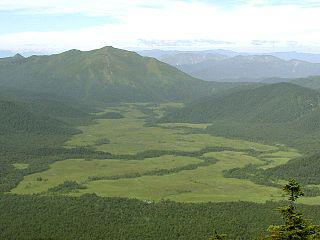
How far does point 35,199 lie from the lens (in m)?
175

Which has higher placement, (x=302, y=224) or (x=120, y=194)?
(x=302, y=224)

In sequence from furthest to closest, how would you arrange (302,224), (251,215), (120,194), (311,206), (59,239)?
(120,194), (311,206), (251,215), (59,239), (302,224)

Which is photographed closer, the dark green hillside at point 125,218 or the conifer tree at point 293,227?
the conifer tree at point 293,227

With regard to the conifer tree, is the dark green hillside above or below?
below

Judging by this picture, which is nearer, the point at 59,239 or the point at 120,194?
the point at 59,239

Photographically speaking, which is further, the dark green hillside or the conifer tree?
the dark green hillside

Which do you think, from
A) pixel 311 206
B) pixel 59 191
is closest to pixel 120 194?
pixel 59 191

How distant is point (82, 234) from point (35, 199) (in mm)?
41108

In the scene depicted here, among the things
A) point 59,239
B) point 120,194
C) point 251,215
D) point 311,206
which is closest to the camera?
point 59,239

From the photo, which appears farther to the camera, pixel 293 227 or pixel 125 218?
pixel 125 218

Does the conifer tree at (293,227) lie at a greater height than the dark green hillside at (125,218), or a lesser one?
greater

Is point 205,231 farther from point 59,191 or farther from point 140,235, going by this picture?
point 59,191

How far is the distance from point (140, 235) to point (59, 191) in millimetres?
63117

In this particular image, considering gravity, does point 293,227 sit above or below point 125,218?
above
